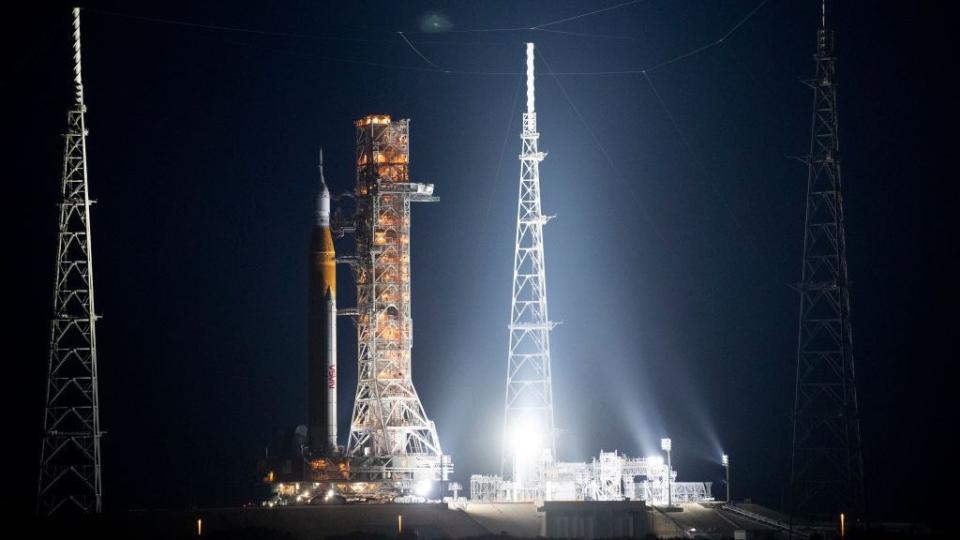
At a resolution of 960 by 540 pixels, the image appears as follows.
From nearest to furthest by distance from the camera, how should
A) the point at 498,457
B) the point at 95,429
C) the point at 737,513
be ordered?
the point at 95,429, the point at 737,513, the point at 498,457

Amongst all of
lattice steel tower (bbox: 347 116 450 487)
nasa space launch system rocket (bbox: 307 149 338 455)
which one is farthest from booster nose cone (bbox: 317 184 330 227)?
lattice steel tower (bbox: 347 116 450 487)

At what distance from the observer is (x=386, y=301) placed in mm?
68625

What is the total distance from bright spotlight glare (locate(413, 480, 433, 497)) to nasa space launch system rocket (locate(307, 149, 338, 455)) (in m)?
3.64

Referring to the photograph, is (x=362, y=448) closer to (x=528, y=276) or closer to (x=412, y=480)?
(x=412, y=480)

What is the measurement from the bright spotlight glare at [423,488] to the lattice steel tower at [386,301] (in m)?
0.28

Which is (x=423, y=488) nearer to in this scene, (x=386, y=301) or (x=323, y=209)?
(x=386, y=301)

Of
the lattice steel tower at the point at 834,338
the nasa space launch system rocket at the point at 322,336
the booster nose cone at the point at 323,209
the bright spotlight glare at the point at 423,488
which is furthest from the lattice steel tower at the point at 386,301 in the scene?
the lattice steel tower at the point at 834,338

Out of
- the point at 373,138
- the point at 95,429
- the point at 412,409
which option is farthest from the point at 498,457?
the point at 95,429

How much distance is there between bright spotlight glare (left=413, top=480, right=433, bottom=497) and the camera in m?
66.8

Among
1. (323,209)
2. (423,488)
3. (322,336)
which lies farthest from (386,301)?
(423,488)

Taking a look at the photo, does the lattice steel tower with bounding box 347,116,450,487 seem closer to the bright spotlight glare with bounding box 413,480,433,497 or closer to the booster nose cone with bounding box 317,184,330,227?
the bright spotlight glare with bounding box 413,480,433,497

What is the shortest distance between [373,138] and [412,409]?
→ 36.6 feet

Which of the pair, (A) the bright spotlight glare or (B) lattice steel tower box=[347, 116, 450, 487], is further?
(B) lattice steel tower box=[347, 116, 450, 487]

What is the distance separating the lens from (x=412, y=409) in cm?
6844
